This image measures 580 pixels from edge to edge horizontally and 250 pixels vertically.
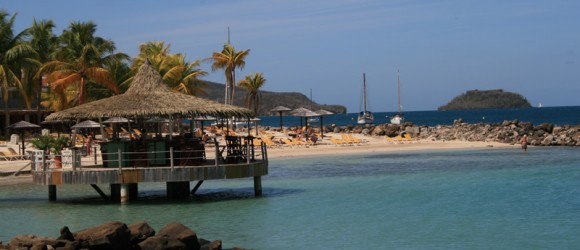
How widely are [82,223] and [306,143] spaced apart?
34.1 metres

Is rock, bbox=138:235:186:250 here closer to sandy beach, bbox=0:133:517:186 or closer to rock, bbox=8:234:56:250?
rock, bbox=8:234:56:250

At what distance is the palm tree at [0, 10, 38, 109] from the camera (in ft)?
172

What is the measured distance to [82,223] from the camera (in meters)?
22.8

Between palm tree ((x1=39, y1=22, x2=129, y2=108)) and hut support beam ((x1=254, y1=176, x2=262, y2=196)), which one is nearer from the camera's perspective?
hut support beam ((x1=254, y1=176, x2=262, y2=196))

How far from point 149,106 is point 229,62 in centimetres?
4614

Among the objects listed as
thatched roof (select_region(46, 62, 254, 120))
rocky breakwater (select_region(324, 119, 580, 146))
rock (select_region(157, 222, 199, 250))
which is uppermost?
thatched roof (select_region(46, 62, 254, 120))

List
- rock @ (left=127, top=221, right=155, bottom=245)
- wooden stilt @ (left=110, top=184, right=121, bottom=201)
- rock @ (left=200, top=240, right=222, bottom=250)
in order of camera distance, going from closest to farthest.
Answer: rock @ (left=127, top=221, right=155, bottom=245), rock @ (left=200, top=240, right=222, bottom=250), wooden stilt @ (left=110, top=184, right=121, bottom=201)

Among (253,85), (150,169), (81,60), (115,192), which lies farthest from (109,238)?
(253,85)

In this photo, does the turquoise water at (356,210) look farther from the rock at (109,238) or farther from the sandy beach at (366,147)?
the sandy beach at (366,147)

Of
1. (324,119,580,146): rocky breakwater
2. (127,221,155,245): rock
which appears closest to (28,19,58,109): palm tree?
(324,119,580,146): rocky breakwater

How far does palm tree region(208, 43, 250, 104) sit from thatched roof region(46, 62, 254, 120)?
144ft

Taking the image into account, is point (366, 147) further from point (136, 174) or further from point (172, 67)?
point (136, 174)

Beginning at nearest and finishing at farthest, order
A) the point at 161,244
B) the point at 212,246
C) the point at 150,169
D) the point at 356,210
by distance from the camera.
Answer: the point at 161,244, the point at 212,246, the point at 150,169, the point at 356,210

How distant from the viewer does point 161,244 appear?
53.0ft
